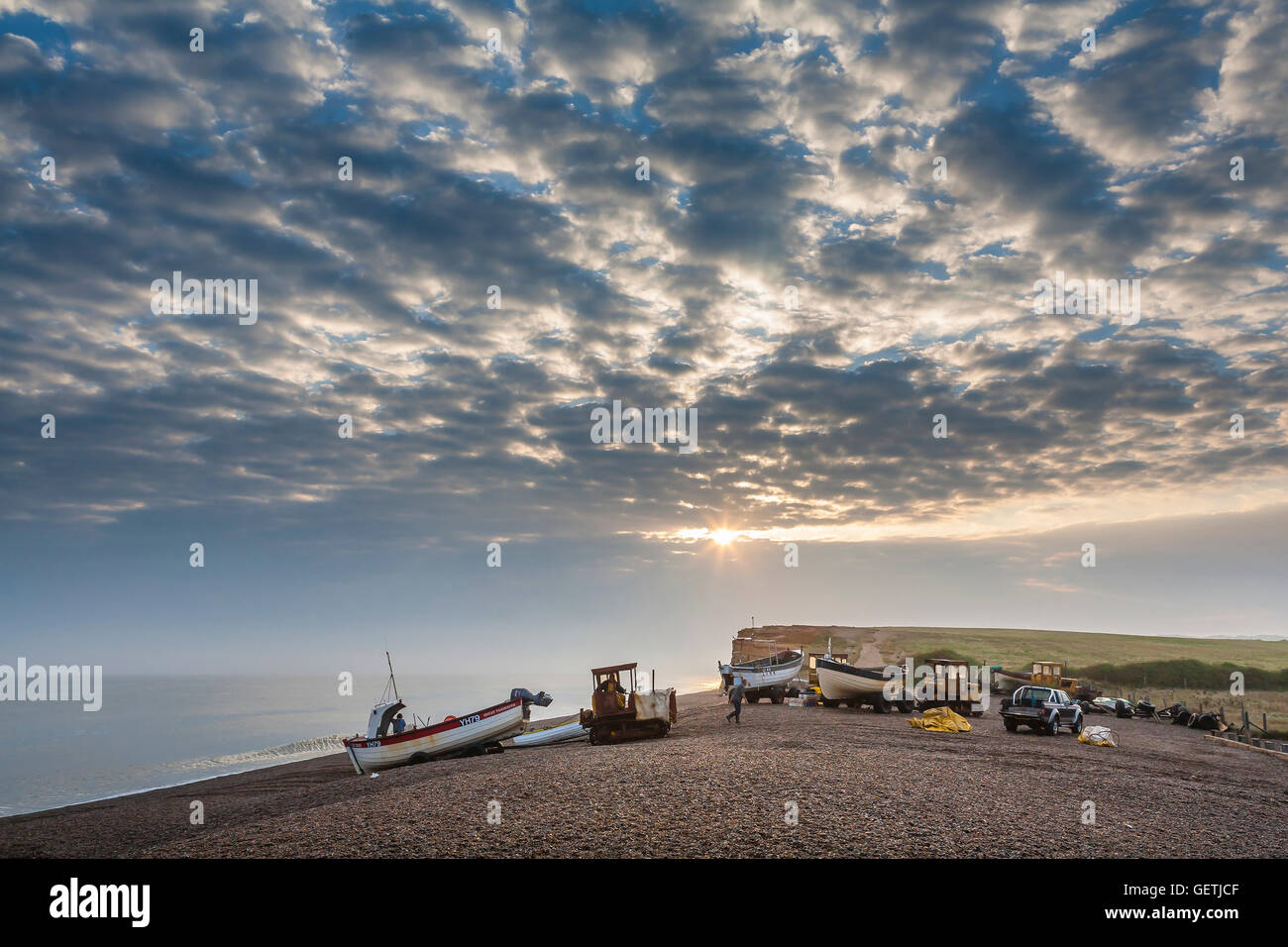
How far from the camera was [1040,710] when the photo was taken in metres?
34.1

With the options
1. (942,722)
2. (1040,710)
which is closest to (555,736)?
(942,722)

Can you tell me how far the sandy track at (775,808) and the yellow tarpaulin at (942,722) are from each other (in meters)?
3.16

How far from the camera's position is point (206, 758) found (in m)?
62.2

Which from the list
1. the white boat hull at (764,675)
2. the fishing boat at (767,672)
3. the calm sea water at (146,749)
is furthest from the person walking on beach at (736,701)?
the calm sea water at (146,749)

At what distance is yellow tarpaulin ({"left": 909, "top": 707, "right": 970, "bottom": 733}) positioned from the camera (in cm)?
3403

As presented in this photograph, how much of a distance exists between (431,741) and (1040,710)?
101 feet

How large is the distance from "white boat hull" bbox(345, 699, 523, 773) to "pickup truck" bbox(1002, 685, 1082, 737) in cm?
2618

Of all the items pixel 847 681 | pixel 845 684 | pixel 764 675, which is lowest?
pixel 764 675

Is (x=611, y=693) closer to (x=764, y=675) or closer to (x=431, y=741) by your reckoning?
(x=431, y=741)

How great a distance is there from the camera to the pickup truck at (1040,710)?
34031 millimetres

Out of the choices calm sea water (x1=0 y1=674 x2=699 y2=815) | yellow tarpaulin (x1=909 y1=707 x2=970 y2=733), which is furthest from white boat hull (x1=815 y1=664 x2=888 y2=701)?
calm sea water (x1=0 y1=674 x2=699 y2=815)
